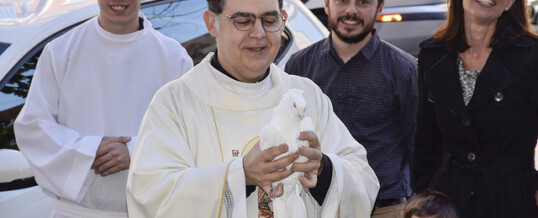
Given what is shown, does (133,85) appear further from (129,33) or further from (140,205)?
(140,205)

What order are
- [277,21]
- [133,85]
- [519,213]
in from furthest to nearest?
1. [133,85]
2. [519,213]
3. [277,21]

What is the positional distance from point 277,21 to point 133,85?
147 centimetres

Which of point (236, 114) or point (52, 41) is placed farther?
point (52, 41)

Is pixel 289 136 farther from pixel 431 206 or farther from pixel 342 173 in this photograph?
pixel 431 206

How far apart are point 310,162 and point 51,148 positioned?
177 centimetres

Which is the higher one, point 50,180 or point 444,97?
point 444,97

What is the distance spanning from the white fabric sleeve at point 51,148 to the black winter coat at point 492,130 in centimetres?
174

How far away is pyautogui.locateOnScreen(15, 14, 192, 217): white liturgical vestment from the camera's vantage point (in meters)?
4.40

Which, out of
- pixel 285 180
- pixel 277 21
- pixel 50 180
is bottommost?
pixel 50 180

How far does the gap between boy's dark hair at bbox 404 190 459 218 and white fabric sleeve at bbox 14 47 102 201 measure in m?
1.60

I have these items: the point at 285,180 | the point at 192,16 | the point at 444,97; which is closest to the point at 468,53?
the point at 444,97

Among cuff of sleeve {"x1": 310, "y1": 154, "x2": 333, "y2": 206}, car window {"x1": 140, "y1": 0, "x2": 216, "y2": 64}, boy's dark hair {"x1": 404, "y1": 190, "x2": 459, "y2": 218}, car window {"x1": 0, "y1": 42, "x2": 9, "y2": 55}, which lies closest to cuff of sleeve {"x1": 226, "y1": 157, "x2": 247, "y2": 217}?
cuff of sleeve {"x1": 310, "y1": 154, "x2": 333, "y2": 206}

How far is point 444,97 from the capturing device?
420 cm

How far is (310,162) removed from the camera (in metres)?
3.15
